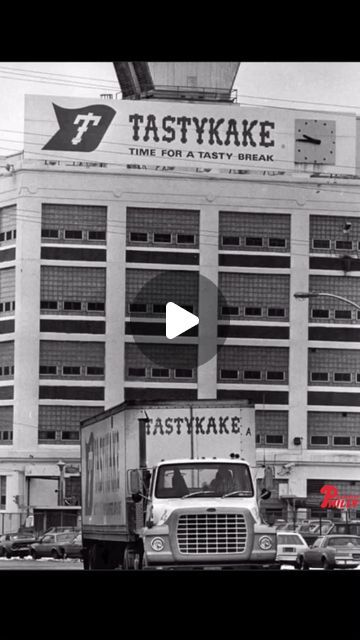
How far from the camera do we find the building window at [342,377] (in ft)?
78.9

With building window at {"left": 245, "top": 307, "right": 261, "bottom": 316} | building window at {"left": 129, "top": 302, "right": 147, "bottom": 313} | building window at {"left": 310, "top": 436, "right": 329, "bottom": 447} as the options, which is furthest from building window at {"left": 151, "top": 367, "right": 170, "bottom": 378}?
building window at {"left": 310, "top": 436, "right": 329, "bottom": 447}

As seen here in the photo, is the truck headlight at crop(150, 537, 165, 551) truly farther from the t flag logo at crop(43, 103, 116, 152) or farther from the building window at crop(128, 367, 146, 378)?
the t flag logo at crop(43, 103, 116, 152)

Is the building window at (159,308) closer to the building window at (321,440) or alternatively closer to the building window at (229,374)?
the building window at (229,374)

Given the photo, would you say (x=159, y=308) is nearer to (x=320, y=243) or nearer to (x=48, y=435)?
(x=48, y=435)

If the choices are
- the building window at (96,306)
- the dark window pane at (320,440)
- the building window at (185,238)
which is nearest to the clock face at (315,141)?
the building window at (185,238)

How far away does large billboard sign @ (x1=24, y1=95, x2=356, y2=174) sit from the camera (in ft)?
73.3

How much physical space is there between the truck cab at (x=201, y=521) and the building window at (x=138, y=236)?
16.3 feet

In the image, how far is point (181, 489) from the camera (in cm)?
1955

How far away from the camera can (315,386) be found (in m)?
24.5

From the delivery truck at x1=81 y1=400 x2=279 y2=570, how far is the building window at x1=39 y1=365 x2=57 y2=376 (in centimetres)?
227

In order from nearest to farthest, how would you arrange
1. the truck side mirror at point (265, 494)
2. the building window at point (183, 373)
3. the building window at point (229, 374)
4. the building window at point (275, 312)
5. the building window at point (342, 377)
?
the truck side mirror at point (265, 494) → the building window at point (183, 373) → the building window at point (229, 374) → the building window at point (275, 312) → the building window at point (342, 377)
